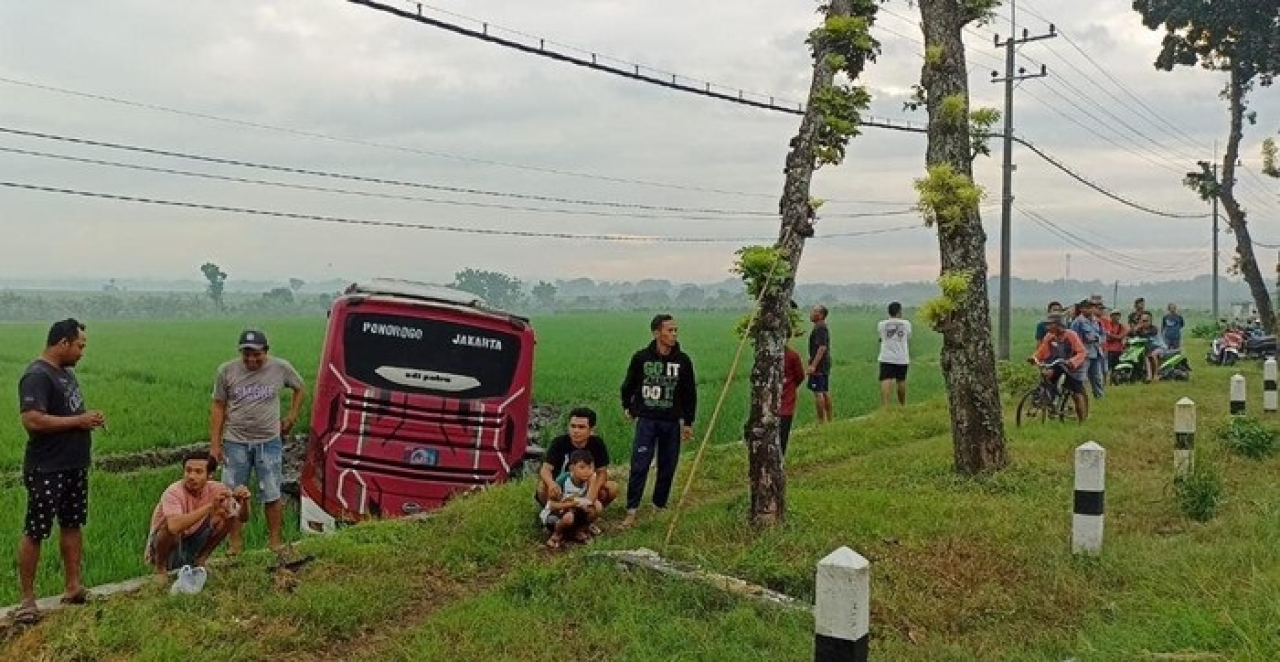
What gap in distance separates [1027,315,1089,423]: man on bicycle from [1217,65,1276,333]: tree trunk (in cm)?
1609

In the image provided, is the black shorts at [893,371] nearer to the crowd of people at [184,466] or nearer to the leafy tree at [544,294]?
the crowd of people at [184,466]

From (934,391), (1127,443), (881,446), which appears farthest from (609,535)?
(934,391)

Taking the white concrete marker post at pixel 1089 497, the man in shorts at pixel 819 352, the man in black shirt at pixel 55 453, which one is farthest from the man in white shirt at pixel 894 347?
the man in black shirt at pixel 55 453

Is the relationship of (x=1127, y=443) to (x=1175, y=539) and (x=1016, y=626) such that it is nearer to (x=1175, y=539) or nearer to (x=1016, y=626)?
(x=1175, y=539)

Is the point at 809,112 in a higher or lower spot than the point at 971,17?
lower

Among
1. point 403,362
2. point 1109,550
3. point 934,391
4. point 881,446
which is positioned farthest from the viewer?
point 934,391

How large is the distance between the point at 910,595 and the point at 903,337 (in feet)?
34.6

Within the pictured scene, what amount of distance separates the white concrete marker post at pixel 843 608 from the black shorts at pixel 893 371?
1334 centimetres

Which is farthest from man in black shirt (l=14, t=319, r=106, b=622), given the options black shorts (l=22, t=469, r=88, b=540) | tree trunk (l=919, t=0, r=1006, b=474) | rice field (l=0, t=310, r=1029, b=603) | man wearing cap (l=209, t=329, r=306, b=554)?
tree trunk (l=919, t=0, r=1006, b=474)

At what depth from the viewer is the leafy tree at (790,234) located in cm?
779

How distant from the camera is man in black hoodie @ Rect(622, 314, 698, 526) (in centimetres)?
861

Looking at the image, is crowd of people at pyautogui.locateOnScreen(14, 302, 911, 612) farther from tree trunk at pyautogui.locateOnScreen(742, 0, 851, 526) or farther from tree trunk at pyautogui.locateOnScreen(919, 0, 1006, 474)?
tree trunk at pyautogui.locateOnScreen(919, 0, 1006, 474)

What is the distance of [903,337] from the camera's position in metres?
16.1

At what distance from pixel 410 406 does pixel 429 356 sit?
542 mm
